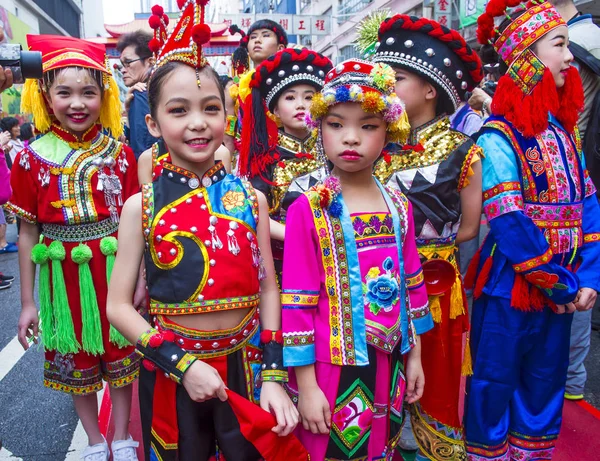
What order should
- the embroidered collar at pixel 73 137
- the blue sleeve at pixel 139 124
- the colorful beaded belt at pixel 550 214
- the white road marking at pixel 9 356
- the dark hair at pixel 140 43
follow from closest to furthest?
the colorful beaded belt at pixel 550 214, the embroidered collar at pixel 73 137, the blue sleeve at pixel 139 124, the white road marking at pixel 9 356, the dark hair at pixel 140 43

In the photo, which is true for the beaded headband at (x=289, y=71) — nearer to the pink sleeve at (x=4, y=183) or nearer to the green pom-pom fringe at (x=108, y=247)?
the green pom-pom fringe at (x=108, y=247)

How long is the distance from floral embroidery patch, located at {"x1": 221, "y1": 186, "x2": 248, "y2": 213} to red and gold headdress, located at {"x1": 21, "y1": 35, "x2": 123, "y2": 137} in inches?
43.8

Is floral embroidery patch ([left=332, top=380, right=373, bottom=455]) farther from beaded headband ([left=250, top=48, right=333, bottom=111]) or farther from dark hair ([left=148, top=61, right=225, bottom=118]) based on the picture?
beaded headband ([left=250, top=48, right=333, bottom=111])

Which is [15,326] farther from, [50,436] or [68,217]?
[68,217]

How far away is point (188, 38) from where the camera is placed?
66.4 inches

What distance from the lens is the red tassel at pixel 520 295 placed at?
208 cm

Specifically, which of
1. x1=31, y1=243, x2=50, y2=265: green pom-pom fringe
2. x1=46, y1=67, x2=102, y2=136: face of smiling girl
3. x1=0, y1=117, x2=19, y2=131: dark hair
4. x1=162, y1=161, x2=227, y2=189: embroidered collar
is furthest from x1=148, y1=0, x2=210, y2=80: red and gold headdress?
x1=0, y1=117, x2=19, y2=131: dark hair

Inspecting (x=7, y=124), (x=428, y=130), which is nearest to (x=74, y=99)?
(x=428, y=130)

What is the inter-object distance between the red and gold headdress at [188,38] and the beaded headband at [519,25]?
1274 millimetres

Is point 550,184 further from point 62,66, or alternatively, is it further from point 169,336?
point 62,66

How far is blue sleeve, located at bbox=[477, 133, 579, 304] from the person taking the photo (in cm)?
201

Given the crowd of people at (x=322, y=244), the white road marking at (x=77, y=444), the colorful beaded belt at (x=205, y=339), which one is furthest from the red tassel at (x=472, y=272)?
the white road marking at (x=77, y=444)

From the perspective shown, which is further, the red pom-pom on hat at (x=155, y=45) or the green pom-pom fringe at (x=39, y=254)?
the green pom-pom fringe at (x=39, y=254)

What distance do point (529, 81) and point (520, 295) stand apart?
88 cm
